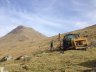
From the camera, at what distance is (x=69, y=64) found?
26156mm

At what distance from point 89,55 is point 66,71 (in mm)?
7680

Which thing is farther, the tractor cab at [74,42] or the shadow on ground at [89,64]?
the tractor cab at [74,42]

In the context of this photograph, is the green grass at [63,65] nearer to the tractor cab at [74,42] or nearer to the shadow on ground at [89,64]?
the shadow on ground at [89,64]

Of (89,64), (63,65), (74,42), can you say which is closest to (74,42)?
(74,42)

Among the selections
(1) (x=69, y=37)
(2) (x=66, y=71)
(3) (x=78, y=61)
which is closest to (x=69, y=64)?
(3) (x=78, y=61)

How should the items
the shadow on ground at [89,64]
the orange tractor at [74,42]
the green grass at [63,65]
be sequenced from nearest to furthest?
the green grass at [63,65] < the shadow on ground at [89,64] < the orange tractor at [74,42]

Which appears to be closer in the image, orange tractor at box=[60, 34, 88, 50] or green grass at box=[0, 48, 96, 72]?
green grass at box=[0, 48, 96, 72]

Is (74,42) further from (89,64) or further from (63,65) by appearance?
(89,64)

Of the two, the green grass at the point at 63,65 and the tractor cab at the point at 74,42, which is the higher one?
the tractor cab at the point at 74,42

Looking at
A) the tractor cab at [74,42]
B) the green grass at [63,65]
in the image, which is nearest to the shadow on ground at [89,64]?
the green grass at [63,65]

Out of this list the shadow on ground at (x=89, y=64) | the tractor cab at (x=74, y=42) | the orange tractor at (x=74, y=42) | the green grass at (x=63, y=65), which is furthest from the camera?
the tractor cab at (x=74, y=42)

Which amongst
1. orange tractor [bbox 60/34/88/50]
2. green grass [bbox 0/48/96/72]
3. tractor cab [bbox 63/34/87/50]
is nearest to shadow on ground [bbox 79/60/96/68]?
green grass [bbox 0/48/96/72]

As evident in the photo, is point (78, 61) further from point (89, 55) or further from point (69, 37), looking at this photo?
point (69, 37)

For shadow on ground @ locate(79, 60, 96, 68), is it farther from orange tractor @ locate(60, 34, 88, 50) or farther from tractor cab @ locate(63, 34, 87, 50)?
tractor cab @ locate(63, 34, 87, 50)
